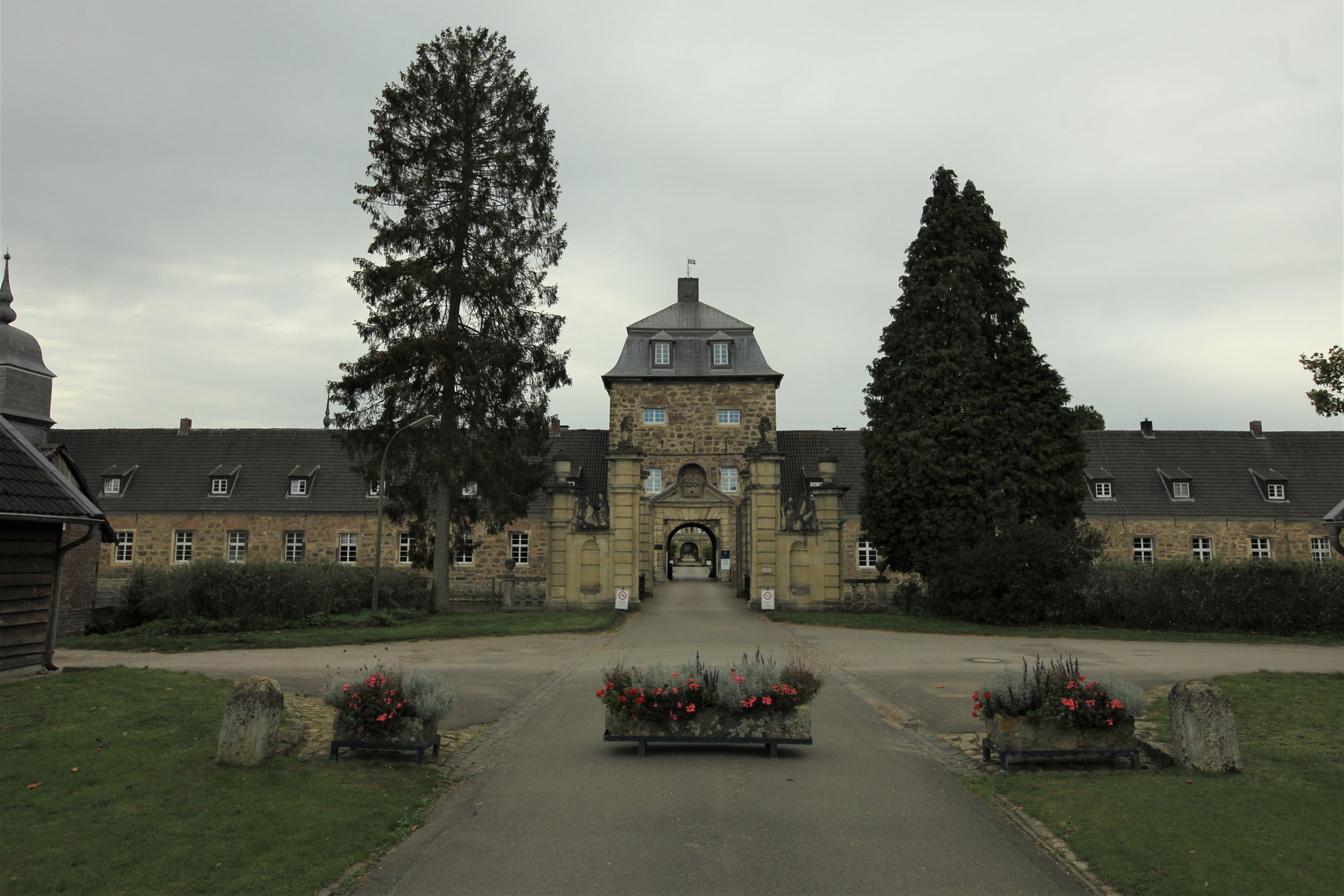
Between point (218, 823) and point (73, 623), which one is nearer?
point (218, 823)

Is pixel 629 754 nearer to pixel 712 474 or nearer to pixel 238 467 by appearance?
pixel 712 474

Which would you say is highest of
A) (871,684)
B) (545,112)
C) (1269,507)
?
(545,112)

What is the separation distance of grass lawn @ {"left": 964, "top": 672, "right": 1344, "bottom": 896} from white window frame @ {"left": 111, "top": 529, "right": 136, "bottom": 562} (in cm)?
4297

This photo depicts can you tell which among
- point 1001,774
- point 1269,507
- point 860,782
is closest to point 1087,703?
point 1001,774

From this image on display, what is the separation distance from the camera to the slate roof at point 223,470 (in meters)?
40.6

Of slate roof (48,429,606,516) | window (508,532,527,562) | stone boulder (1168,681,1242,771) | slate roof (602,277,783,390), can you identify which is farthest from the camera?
slate roof (602,277,783,390)

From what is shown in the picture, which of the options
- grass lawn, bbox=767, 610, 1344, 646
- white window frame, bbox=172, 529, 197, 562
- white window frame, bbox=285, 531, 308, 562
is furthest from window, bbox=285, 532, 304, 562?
grass lawn, bbox=767, 610, 1344, 646

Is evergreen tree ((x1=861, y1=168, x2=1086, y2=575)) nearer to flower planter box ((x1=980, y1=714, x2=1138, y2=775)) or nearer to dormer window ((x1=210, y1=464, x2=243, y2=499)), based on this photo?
flower planter box ((x1=980, y1=714, x2=1138, y2=775))

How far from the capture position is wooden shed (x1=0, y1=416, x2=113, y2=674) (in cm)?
1144

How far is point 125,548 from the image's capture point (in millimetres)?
40250

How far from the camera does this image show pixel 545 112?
87.0ft

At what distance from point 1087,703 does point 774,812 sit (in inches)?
131

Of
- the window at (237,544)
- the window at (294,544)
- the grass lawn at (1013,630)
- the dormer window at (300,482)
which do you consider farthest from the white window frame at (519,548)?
the grass lawn at (1013,630)

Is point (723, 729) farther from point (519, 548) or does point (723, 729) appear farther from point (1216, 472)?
point (1216, 472)
